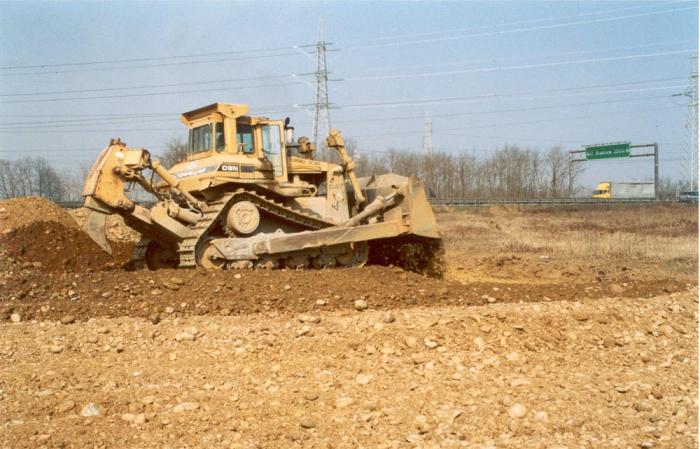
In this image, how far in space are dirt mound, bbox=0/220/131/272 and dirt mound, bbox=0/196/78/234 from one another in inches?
81.5

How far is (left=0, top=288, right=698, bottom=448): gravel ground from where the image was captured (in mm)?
4195

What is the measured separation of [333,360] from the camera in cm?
574

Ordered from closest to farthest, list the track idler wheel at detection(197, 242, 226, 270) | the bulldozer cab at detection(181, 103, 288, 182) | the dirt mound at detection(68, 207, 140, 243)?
the track idler wheel at detection(197, 242, 226, 270), the bulldozer cab at detection(181, 103, 288, 182), the dirt mound at detection(68, 207, 140, 243)

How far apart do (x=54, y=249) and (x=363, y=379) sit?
720 cm

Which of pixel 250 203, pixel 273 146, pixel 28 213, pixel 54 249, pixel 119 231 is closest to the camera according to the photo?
pixel 250 203

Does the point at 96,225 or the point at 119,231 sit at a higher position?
the point at 96,225

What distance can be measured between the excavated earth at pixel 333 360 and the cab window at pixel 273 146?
2414mm

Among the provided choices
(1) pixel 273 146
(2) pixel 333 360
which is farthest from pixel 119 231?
(2) pixel 333 360

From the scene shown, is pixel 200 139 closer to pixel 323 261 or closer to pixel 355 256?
pixel 323 261

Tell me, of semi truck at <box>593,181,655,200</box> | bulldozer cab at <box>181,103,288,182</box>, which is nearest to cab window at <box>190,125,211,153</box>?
bulldozer cab at <box>181,103,288,182</box>

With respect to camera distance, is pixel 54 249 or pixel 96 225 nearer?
pixel 96 225

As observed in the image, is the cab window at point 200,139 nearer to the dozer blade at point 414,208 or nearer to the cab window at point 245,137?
the cab window at point 245,137

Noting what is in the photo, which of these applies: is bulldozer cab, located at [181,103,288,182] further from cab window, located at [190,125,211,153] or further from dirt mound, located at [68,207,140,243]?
dirt mound, located at [68,207,140,243]

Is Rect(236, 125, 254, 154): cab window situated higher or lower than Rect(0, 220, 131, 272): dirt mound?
higher
